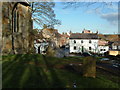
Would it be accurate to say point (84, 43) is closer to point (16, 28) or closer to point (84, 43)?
point (84, 43)

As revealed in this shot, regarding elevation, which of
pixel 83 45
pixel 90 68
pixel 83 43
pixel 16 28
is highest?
pixel 16 28

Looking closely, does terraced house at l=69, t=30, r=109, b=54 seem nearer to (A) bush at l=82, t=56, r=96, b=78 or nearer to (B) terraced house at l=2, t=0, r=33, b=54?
(B) terraced house at l=2, t=0, r=33, b=54

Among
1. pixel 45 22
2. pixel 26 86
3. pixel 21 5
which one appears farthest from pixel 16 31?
pixel 26 86

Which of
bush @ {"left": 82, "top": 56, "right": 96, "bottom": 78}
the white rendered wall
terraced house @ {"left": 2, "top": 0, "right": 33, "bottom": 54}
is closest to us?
bush @ {"left": 82, "top": 56, "right": 96, "bottom": 78}

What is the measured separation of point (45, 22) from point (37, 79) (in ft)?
81.1

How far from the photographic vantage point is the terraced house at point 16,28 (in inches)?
818

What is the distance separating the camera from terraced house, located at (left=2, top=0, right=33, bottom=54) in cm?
2077

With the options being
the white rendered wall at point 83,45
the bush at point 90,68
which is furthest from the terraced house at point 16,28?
the white rendered wall at point 83,45

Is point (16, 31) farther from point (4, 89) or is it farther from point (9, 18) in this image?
point (4, 89)

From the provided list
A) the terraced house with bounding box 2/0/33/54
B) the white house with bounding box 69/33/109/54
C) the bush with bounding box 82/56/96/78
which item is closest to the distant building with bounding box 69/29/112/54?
the white house with bounding box 69/33/109/54

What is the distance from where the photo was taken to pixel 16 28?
23.3 metres

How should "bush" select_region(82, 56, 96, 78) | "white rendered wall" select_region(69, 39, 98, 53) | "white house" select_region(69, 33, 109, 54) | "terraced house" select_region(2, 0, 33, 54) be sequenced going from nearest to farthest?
"bush" select_region(82, 56, 96, 78), "terraced house" select_region(2, 0, 33, 54), "white house" select_region(69, 33, 109, 54), "white rendered wall" select_region(69, 39, 98, 53)

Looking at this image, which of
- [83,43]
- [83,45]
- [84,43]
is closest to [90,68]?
[83,45]

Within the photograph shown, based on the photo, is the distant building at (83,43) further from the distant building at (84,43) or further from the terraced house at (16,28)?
the terraced house at (16,28)
